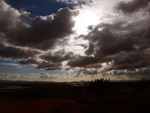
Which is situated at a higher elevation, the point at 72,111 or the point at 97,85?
the point at 97,85

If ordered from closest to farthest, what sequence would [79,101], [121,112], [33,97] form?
1. [121,112]
2. [79,101]
3. [33,97]

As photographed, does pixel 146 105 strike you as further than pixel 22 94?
No

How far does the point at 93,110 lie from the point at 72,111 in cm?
135

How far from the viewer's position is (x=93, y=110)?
7359 millimetres

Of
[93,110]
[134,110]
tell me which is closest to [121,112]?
[134,110]

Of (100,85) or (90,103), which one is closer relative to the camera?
(90,103)

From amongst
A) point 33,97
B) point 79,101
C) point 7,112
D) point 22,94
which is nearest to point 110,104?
point 79,101

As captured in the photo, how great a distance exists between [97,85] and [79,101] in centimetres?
587

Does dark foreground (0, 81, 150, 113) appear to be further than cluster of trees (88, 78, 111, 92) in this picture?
No

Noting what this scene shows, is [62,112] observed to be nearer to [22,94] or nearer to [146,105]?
[146,105]

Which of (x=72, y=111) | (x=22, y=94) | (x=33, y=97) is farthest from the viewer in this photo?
(x=22, y=94)

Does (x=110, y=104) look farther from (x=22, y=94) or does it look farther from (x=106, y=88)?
(x=22, y=94)

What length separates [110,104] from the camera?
1002cm

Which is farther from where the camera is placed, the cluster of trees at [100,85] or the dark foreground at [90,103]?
the cluster of trees at [100,85]
